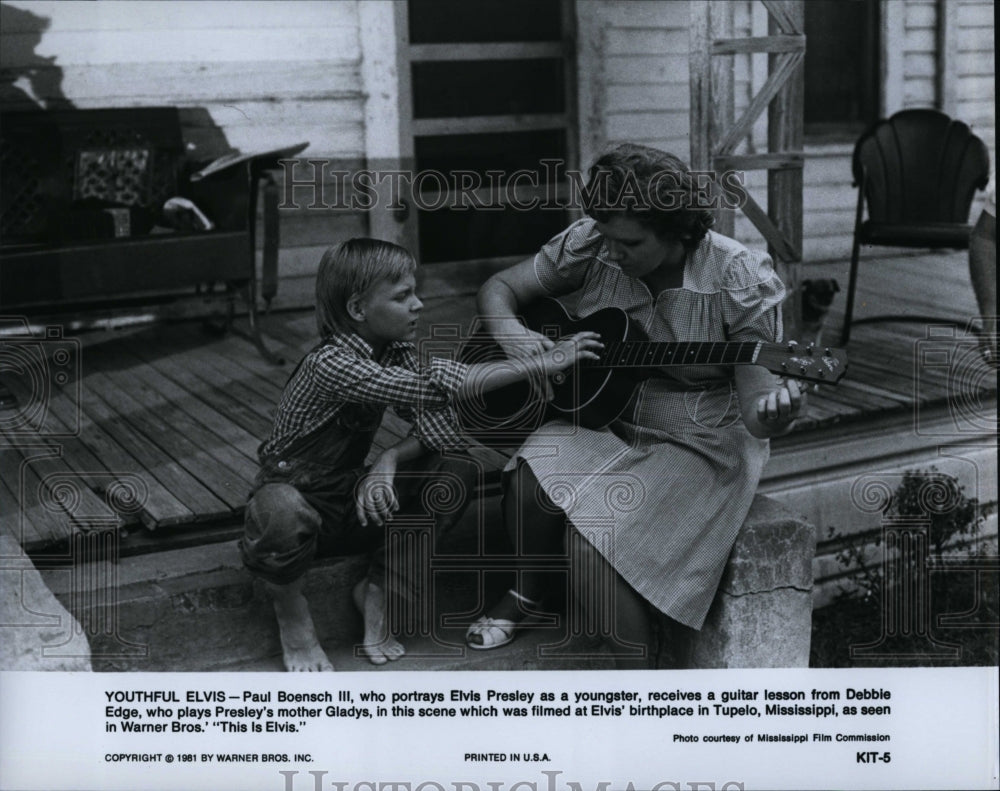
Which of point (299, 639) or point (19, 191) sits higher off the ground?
point (19, 191)

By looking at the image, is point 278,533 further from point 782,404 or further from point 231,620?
point 782,404

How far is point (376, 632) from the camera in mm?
2994

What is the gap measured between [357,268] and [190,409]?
4.45 ft

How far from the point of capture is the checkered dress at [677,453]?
114 inches

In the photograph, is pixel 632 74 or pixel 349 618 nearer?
pixel 349 618

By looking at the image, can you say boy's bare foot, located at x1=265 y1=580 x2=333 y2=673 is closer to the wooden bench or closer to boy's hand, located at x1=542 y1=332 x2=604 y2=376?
boy's hand, located at x1=542 y1=332 x2=604 y2=376

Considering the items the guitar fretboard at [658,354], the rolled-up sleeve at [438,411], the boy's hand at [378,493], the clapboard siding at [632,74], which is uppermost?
the clapboard siding at [632,74]

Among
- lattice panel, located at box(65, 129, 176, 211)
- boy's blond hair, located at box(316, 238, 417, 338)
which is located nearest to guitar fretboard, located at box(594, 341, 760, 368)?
boy's blond hair, located at box(316, 238, 417, 338)

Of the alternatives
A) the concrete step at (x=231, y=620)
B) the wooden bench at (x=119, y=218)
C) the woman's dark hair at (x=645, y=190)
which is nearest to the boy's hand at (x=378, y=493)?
the concrete step at (x=231, y=620)

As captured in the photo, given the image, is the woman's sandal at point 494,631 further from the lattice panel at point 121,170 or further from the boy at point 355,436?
the lattice panel at point 121,170

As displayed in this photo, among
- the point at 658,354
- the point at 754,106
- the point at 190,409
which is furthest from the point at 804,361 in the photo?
the point at 190,409

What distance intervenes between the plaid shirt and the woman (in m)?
0.21

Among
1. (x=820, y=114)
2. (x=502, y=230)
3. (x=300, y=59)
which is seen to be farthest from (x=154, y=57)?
(x=820, y=114)

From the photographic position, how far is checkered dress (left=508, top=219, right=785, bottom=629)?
290 cm
